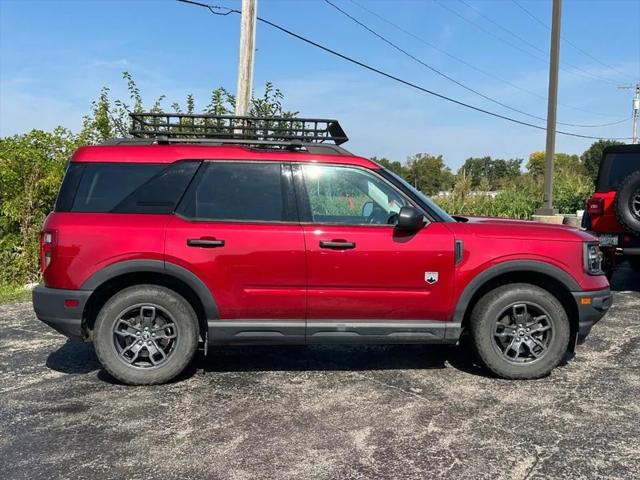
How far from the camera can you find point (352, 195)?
4547 millimetres

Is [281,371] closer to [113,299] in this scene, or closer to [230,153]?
[113,299]

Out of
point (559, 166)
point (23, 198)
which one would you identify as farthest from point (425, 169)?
point (23, 198)

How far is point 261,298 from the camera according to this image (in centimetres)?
436

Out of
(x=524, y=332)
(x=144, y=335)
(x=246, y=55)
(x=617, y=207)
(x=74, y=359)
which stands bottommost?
(x=74, y=359)

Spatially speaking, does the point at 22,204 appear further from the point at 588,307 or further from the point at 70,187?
the point at 588,307

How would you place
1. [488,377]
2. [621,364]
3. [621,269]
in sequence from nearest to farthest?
[488,377], [621,364], [621,269]

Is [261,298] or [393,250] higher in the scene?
[393,250]

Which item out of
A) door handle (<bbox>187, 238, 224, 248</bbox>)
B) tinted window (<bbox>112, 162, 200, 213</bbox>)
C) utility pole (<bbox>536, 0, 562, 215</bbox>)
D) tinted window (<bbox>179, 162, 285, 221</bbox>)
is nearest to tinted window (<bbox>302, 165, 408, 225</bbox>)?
tinted window (<bbox>179, 162, 285, 221</bbox>)

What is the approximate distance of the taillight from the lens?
427 cm

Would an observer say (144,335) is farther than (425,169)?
No

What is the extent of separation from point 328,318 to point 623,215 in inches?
203

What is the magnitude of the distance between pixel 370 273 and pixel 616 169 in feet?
19.1

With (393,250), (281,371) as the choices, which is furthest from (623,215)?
(281,371)

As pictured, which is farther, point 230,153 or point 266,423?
point 230,153
